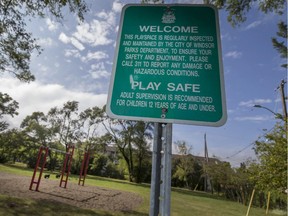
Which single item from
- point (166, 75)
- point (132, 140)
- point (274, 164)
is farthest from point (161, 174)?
point (132, 140)

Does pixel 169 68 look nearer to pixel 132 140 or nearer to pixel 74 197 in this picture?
pixel 74 197

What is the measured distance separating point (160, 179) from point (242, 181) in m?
27.1

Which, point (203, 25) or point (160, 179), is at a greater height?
point (203, 25)

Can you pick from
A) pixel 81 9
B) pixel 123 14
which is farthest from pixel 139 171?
pixel 123 14

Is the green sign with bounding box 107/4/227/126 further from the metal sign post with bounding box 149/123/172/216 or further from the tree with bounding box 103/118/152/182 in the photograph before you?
the tree with bounding box 103/118/152/182

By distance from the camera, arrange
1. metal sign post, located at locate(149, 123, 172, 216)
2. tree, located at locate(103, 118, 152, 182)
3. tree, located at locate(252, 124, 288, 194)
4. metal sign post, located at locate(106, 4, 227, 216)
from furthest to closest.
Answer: tree, located at locate(103, 118, 152, 182) < tree, located at locate(252, 124, 288, 194) < metal sign post, located at locate(106, 4, 227, 216) < metal sign post, located at locate(149, 123, 172, 216)

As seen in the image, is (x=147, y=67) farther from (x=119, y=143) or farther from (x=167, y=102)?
(x=119, y=143)

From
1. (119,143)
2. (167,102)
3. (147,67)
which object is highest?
(119,143)

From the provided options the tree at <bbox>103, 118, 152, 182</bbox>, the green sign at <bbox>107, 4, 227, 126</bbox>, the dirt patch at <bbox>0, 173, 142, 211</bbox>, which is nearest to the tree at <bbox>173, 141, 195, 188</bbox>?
the tree at <bbox>103, 118, 152, 182</bbox>

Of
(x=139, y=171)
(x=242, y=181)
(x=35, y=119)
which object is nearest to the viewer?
(x=242, y=181)

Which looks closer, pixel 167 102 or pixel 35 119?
pixel 167 102

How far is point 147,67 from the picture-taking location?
4.24 ft

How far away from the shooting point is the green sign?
1.20 m

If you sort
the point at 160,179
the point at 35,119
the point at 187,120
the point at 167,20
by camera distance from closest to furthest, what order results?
the point at 160,179, the point at 187,120, the point at 167,20, the point at 35,119
